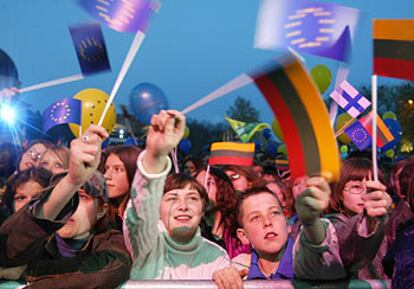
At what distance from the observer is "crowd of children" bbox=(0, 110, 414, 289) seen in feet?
6.37

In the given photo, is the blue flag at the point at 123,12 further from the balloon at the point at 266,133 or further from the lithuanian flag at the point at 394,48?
the balloon at the point at 266,133

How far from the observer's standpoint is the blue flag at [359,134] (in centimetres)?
536

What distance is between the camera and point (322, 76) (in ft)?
27.5

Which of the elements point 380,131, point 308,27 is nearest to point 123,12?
point 308,27

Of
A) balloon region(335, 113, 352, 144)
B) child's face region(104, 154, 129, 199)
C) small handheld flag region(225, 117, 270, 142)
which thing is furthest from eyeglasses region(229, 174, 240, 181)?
small handheld flag region(225, 117, 270, 142)

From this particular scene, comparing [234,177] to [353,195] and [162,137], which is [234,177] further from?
[162,137]

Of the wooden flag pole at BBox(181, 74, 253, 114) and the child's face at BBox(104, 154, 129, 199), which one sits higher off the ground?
the wooden flag pole at BBox(181, 74, 253, 114)

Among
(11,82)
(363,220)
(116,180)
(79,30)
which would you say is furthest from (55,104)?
(363,220)

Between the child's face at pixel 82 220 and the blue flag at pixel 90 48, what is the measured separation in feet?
1.62

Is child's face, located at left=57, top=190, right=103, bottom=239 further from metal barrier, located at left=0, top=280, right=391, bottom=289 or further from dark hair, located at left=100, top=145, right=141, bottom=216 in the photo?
dark hair, located at left=100, top=145, right=141, bottom=216

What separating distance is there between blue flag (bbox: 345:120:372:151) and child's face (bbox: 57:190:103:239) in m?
3.48

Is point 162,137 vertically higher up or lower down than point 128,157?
higher up

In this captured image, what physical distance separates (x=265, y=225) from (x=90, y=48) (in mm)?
990

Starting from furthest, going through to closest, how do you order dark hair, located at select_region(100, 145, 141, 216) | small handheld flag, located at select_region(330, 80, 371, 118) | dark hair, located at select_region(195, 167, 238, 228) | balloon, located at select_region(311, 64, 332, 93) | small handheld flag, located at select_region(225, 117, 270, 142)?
small handheld flag, located at select_region(225, 117, 270, 142) → balloon, located at select_region(311, 64, 332, 93) → small handheld flag, located at select_region(330, 80, 371, 118) → dark hair, located at select_region(195, 167, 238, 228) → dark hair, located at select_region(100, 145, 141, 216)
